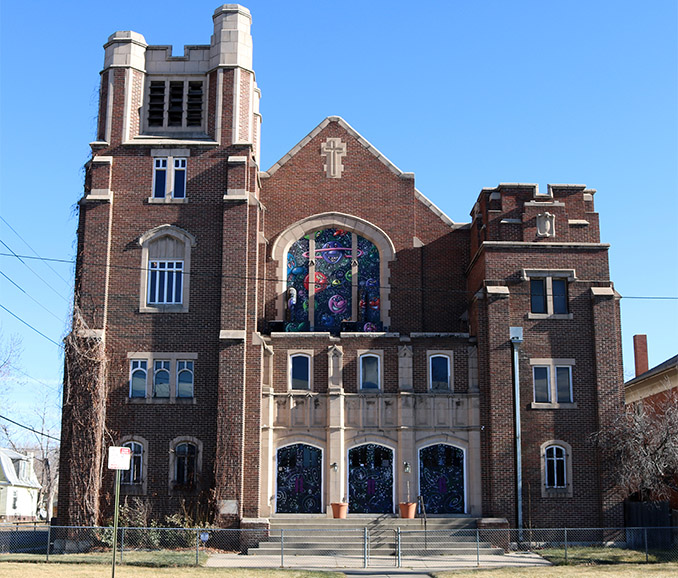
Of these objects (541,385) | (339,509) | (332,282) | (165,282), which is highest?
(332,282)

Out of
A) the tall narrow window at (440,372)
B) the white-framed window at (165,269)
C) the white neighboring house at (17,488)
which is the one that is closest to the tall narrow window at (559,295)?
the tall narrow window at (440,372)

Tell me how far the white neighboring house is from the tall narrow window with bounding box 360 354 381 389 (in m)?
41.0

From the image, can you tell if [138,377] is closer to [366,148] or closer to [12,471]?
[366,148]

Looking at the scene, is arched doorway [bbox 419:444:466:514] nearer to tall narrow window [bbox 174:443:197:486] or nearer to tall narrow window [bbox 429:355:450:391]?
tall narrow window [bbox 429:355:450:391]

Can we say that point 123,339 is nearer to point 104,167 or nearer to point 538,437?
point 104,167

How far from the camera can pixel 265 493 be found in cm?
3130

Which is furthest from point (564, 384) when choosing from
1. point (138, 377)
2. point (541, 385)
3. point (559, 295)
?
point (138, 377)

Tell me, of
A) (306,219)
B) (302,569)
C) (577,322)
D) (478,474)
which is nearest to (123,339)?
(306,219)

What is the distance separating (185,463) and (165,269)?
6780 mm

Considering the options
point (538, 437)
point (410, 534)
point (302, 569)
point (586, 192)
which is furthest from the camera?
point (586, 192)

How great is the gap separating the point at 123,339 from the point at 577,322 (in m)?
15.9

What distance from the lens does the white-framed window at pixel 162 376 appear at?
31.2 meters

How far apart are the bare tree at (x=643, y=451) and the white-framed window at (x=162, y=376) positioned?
46.3 feet

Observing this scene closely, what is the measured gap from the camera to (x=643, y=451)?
1169 inches
